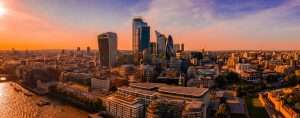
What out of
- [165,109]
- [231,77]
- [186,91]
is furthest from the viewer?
[231,77]

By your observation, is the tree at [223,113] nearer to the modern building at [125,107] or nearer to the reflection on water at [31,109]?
the modern building at [125,107]

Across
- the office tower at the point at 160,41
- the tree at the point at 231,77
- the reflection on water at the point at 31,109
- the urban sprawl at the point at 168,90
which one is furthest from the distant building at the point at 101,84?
the office tower at the point at 160,41

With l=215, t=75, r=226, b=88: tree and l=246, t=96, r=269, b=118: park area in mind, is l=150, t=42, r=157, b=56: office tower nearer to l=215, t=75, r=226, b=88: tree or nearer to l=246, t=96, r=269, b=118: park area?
l=215, t=75, r=226, b=88: tree

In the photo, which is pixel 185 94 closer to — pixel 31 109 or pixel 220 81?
pixel 220 81

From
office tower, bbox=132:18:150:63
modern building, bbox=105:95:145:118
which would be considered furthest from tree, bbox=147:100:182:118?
office tower, bbox=132:18:150:63

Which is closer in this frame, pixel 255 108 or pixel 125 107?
pixel 125 107

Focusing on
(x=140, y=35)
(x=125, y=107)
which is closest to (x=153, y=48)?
(x=140, y=35)

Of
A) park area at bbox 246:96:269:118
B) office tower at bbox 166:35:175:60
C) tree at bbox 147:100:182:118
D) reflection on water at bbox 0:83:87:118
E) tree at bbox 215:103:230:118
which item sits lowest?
reflection on water at bbox 0:83:87:118
